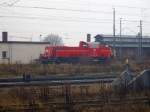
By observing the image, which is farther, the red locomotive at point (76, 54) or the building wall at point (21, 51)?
the building wall at point (21, 51)

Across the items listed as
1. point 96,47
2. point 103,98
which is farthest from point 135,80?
point 96,47

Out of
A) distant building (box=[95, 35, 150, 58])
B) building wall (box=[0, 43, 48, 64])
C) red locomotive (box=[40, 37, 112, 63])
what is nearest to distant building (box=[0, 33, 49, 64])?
building wall (box=[0, 43, 48, 64])

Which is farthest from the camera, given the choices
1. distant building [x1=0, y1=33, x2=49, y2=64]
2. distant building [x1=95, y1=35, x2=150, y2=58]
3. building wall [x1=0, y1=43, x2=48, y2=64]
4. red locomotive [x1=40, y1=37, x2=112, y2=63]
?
distant building [x1=95, y1=35, x2=150, y2=58]

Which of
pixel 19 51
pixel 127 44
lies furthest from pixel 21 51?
pixel 127 44

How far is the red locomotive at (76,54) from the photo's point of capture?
4291cm

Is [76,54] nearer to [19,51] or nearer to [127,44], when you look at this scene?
[19,51]

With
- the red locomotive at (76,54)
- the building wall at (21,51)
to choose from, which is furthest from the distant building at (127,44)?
the red locomotive at (76,54)

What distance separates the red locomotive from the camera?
141 feet

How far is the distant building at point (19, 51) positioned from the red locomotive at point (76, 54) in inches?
294

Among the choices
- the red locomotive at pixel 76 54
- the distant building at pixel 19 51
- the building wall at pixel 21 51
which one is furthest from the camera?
the building wall at pixel 21 51

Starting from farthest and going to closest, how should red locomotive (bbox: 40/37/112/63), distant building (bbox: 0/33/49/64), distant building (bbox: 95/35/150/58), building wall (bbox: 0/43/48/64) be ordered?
1. distant building (bbox: 95/35/150/58)
2. building wall (bbox: 0/43/48/64)
3. distant building (bbox: 0/33/49/64)
4. red locomotive (bbox: 40/37/112/63)

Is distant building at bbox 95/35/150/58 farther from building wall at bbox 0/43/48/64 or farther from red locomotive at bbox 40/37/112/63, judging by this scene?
red locomotive at bbox 40/37/112/63

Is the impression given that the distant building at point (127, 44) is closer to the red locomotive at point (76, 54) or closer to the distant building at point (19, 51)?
the distant building at point (19, 51)

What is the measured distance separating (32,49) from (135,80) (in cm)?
3359
